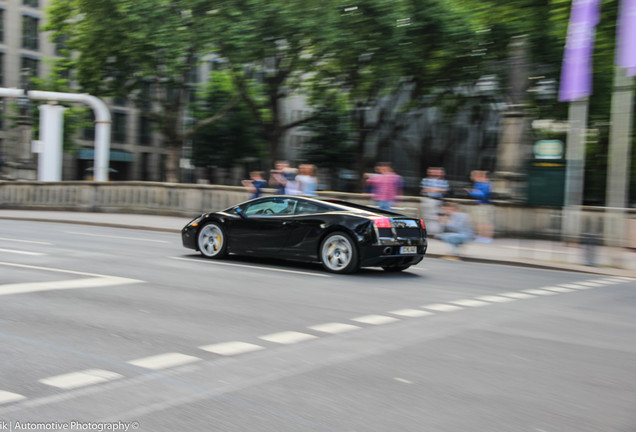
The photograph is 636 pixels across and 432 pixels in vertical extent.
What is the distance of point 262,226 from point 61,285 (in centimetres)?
396

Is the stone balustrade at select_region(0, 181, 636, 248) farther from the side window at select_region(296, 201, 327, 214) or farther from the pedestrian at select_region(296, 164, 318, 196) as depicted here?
the side window at select_region(296, 201, 327, 214)

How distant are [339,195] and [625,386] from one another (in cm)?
1757

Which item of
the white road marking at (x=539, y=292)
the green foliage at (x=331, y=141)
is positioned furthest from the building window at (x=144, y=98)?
the white road marking at (x=539, y=292)

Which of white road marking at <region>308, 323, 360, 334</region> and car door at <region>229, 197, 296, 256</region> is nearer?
white road marking at <region>308, 323, 360, 334</region>

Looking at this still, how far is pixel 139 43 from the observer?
3172cm

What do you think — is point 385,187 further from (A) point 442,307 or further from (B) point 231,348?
(B) point 231,348

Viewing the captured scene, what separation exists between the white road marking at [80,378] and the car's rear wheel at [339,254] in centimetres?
638

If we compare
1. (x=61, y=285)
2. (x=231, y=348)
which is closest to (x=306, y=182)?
(x=61, y=285)

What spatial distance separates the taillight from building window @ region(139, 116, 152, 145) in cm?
5644

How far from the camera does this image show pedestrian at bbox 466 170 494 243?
19109 mm

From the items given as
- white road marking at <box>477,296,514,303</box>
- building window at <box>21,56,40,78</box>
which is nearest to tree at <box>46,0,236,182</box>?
building window at <box>21,56,40,78</box>

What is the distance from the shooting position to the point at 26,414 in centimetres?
393

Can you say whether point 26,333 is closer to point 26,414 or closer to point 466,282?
point 26,414

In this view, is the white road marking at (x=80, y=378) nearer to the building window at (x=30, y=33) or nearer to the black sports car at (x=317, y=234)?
the black sports car at (x=317, y=234)
